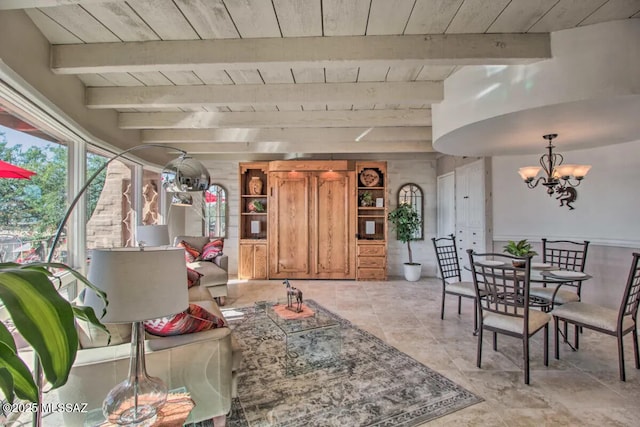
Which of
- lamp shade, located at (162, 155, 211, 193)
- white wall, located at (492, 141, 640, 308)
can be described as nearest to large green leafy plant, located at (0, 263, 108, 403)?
lamp shade, located at (162, 155, 211, 193)

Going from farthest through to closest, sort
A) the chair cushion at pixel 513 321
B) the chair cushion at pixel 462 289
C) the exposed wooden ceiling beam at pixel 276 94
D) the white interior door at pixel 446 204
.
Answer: the white interior door at pixel 446 204 → the chair cushion at pixel 462 289 → the exposed wooden ceiling beam at pixel 276 94 → the chair cushion at pixel 513 321

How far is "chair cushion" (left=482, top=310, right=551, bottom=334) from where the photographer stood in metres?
2.42

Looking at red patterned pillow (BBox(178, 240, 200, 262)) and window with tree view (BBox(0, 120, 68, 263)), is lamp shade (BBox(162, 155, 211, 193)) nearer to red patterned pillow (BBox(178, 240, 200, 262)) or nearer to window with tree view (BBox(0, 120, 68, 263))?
window with tree view (BBox(0, 120, 68, 263))

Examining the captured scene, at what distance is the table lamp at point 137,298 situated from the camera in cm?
115

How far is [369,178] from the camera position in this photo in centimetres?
610

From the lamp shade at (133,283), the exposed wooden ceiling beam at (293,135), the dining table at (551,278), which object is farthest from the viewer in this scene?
the exposed wooden ceiling beam at (293,135)

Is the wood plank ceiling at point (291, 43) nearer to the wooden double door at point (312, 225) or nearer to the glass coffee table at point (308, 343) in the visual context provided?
the glass coffee table at point (308, 343)

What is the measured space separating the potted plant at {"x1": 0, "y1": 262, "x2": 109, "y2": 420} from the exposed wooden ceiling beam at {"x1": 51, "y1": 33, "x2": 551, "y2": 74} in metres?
2.00

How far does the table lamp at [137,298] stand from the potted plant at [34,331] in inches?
20.8

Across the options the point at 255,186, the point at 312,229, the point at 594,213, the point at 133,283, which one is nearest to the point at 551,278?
the point at 594,213

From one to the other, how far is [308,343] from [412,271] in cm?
339

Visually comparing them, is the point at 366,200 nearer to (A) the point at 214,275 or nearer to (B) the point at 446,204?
(B) the point at 446,204

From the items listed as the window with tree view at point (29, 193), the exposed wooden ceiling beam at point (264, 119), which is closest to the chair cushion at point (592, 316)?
the exposed wooden ceiling beam at point (264, 119)

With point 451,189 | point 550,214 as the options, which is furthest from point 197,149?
point 550,214
